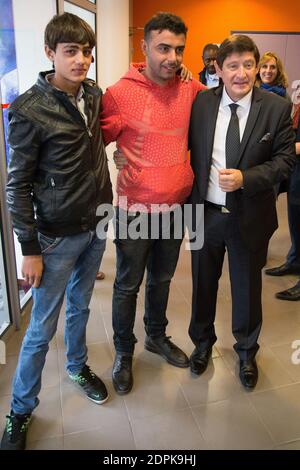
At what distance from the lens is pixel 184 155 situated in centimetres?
169

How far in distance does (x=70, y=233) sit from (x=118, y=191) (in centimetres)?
39

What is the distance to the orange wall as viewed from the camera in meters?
5.59

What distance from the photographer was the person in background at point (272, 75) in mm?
2816

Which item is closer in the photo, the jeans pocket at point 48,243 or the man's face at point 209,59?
the jeans pocket at point 48,243

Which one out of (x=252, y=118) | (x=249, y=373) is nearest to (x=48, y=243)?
(x=252, y=118)

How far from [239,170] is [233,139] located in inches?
5.3

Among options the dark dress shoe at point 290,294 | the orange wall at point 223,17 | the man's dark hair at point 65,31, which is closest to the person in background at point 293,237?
the dark dress shoe at point 290,294

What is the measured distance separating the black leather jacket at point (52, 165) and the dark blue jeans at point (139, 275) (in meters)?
0.31

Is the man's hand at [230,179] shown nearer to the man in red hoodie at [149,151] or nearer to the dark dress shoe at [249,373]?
the man in red hoodie at [149,151]

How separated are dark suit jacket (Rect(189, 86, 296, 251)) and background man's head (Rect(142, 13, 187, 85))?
0.73ft

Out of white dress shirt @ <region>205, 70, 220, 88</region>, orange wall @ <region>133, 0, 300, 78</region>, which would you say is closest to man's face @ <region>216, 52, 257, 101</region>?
white dress shirt @ <region>205, 70, 220, 88</region>

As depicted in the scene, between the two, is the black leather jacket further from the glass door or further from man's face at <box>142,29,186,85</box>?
the glass door

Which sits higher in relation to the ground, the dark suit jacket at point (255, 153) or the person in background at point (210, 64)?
the person in background at point (210, 64)

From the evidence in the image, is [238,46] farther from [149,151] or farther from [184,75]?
[149,151]
